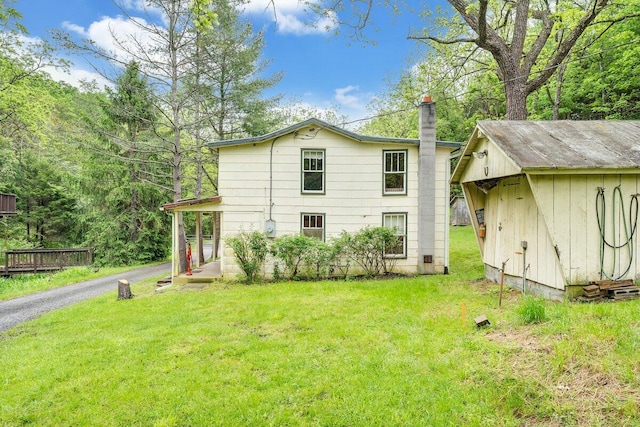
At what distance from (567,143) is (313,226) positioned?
7.03 m

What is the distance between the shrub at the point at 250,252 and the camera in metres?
10.1

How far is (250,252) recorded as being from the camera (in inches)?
406

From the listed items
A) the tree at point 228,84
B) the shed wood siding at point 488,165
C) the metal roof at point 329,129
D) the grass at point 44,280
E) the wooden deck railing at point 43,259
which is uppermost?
the tree at point 228,84

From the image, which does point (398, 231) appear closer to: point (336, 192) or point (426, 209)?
point (426, 209)

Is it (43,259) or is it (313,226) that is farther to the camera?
(43,259)

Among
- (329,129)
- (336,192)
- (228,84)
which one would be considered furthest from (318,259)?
(228,84)

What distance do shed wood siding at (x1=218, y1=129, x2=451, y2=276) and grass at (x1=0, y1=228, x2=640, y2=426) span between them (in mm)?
4357

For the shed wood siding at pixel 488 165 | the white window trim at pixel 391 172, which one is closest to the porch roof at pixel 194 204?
the white window trim at pixel 391 172

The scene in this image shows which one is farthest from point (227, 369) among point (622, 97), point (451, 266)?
point (622, 97)

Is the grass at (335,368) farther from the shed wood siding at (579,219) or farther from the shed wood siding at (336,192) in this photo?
the shed wood siding at (336,192)

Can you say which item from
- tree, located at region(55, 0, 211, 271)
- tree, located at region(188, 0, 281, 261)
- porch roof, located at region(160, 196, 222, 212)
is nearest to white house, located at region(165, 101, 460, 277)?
porch roof, located at region(160, 196, 222, 212)

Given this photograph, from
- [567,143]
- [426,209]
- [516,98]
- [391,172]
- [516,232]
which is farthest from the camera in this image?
[391,172]

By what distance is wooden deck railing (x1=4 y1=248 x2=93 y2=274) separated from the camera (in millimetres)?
15305

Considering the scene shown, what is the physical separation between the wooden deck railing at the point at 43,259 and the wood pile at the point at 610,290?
19.0m
